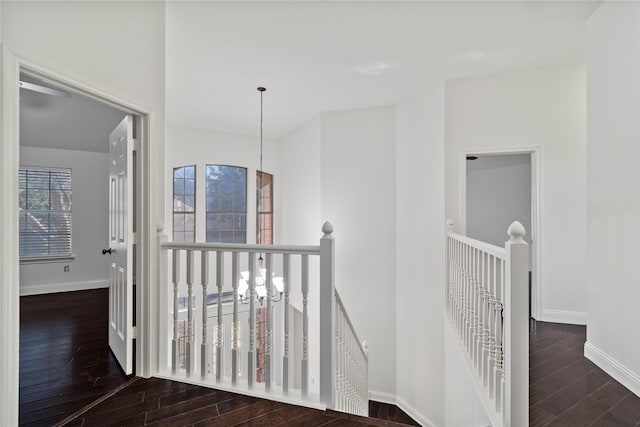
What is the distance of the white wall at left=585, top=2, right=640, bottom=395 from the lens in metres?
2.08

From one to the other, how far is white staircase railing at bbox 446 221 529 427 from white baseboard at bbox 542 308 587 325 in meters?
1.47

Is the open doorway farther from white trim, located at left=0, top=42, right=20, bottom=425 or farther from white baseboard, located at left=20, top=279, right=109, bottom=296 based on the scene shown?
white trim, located at left=0, top=42, right=20, bottom=425

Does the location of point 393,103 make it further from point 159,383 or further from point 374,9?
point 159,383

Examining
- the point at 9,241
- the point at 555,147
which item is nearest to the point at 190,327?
the point at 9,241

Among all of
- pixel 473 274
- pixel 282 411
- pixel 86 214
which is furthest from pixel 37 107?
pixel 473 274

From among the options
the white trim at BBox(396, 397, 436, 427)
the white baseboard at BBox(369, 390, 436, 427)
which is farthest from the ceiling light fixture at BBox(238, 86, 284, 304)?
the white trim at BBox(396, 397, 436, 427)

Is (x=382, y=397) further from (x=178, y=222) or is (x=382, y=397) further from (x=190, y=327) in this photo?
(x=178, y=222)

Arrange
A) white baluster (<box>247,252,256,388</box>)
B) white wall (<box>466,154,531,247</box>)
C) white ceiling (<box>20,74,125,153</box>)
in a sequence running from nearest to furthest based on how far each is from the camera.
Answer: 1. white baluster (<box>247,252,256,388</box>)
2. white ceiling (<box>20,74,125,153</box>)
3. white wall (<box>466,154,531,247</box>)

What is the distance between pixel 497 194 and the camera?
5.26 metres

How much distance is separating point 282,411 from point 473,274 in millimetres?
1731

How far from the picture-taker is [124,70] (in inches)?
86.1

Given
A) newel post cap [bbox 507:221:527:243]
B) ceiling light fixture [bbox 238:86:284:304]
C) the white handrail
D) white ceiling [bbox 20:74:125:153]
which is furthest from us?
white ceiling [bbox 20:74:125:153]

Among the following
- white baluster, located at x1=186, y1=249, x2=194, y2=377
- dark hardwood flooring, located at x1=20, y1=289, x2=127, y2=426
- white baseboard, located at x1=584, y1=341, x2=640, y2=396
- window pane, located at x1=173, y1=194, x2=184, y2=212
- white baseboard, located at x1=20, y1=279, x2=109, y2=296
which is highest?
window pane, located at x1=173, y1=194, x2=184, y2=212

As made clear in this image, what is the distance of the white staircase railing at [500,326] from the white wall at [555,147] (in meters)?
1.54
